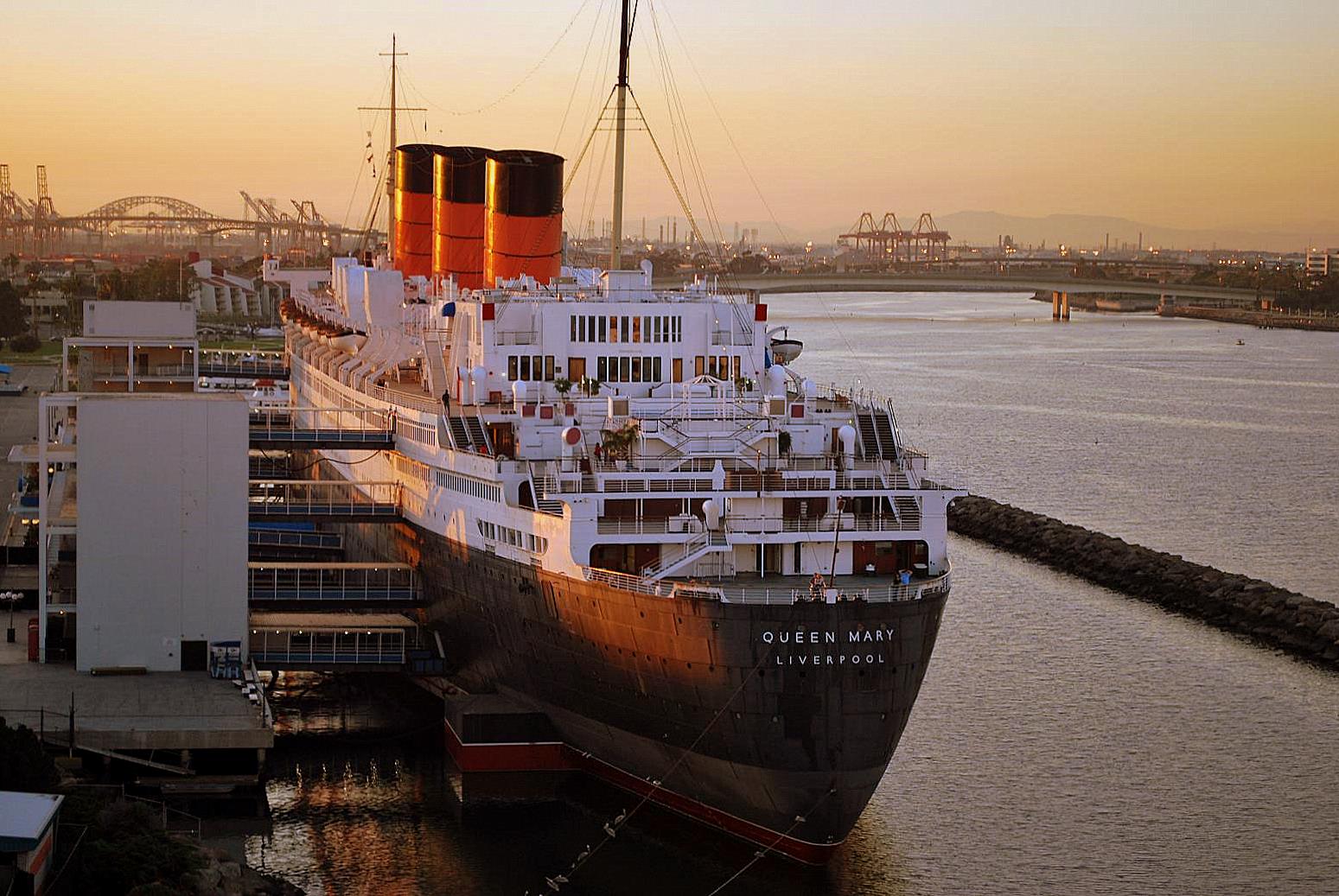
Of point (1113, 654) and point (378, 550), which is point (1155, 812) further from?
point (378, 550)

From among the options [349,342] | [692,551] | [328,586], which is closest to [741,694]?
[692,551]

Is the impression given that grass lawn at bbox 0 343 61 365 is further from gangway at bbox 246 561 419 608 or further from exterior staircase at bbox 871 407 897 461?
exterior staircase at bbox 871 407 897 461

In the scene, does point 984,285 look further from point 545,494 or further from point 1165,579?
point 545,494

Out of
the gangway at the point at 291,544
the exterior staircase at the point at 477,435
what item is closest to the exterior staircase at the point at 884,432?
the exterior staircase at the point at 477,435

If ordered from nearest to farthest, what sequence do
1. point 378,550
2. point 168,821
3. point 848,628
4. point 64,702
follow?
point 848,628, point 168,821, point 64,702, point 378,550

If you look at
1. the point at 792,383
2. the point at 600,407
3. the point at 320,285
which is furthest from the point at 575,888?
the point at 320,285

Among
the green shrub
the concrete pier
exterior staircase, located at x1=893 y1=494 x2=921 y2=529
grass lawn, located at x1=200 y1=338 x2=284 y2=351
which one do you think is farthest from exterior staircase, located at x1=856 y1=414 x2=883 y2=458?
grass lawn, located at x1=200 y1=338 x2=284 y2=351

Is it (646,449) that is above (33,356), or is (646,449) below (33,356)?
above
